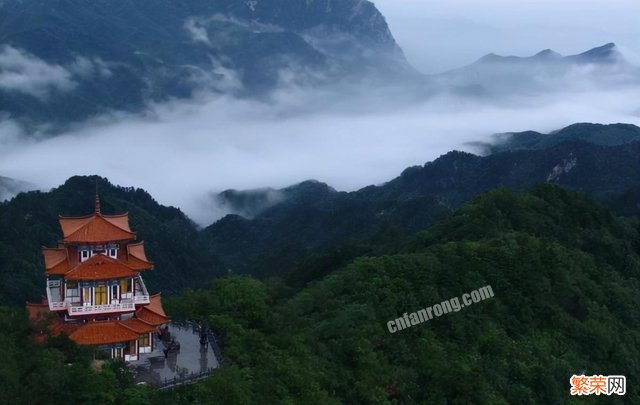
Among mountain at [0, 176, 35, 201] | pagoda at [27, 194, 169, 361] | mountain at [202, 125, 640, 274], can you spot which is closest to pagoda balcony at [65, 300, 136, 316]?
pagoda at [27, 194, 169, 361]

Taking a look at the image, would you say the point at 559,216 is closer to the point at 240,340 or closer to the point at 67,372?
the point at 240,340

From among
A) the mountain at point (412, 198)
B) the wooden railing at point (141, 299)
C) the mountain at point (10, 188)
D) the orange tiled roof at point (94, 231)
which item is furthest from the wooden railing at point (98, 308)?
the mountain at point (10, 188)

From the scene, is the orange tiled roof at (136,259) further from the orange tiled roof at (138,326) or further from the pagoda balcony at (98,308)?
the orange tiled roof at (138,326)

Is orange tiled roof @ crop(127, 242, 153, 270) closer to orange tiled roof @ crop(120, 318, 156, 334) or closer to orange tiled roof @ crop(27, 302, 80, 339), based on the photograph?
orange tiled roof @ crop(120, 318, 156, 334)

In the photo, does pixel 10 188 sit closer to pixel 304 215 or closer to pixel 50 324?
pixel 304 215

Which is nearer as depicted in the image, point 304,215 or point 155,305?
point 155,305

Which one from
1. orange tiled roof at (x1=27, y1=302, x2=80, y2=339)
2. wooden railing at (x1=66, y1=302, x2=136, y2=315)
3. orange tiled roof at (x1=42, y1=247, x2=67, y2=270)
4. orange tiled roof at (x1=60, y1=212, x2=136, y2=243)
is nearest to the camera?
orange tiled roof at (x1=27, y1=302, x2=80, y2=339)

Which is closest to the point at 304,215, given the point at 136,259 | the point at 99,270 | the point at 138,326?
the point at 136,259
